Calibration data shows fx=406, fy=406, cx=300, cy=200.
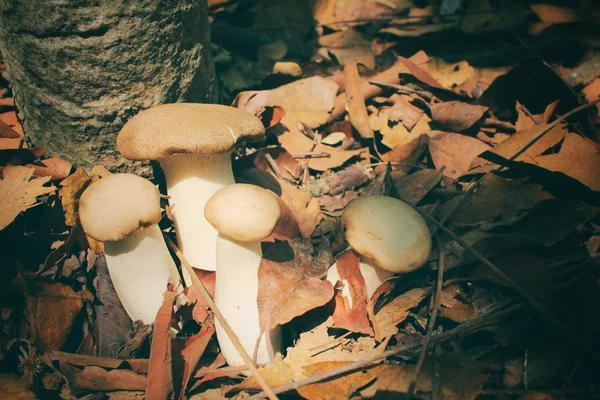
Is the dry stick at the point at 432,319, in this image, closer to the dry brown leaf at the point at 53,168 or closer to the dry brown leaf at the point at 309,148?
the dry brown leaf at the point at 309,148

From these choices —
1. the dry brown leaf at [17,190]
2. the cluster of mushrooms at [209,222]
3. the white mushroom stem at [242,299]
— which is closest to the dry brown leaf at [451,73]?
the cluster of mushrooms at [209,222]

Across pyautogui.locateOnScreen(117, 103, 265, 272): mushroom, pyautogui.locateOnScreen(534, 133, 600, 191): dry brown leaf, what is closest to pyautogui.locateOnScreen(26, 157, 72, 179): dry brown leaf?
pyautogui.locateOnScreen(117, 103, 265, 272): mushroom

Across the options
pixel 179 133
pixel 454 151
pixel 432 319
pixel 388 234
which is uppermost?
pixel 179 133

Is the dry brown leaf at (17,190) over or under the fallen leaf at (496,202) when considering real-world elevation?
over

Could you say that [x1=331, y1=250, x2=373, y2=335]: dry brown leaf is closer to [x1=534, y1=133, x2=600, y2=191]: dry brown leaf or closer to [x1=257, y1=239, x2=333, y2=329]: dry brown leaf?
[x1=257, y1=239, x2=333, y2=329]: dry brown leaf

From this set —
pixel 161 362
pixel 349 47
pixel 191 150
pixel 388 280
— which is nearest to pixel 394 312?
pixel 388 280

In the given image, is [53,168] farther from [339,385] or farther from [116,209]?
[339,385]
